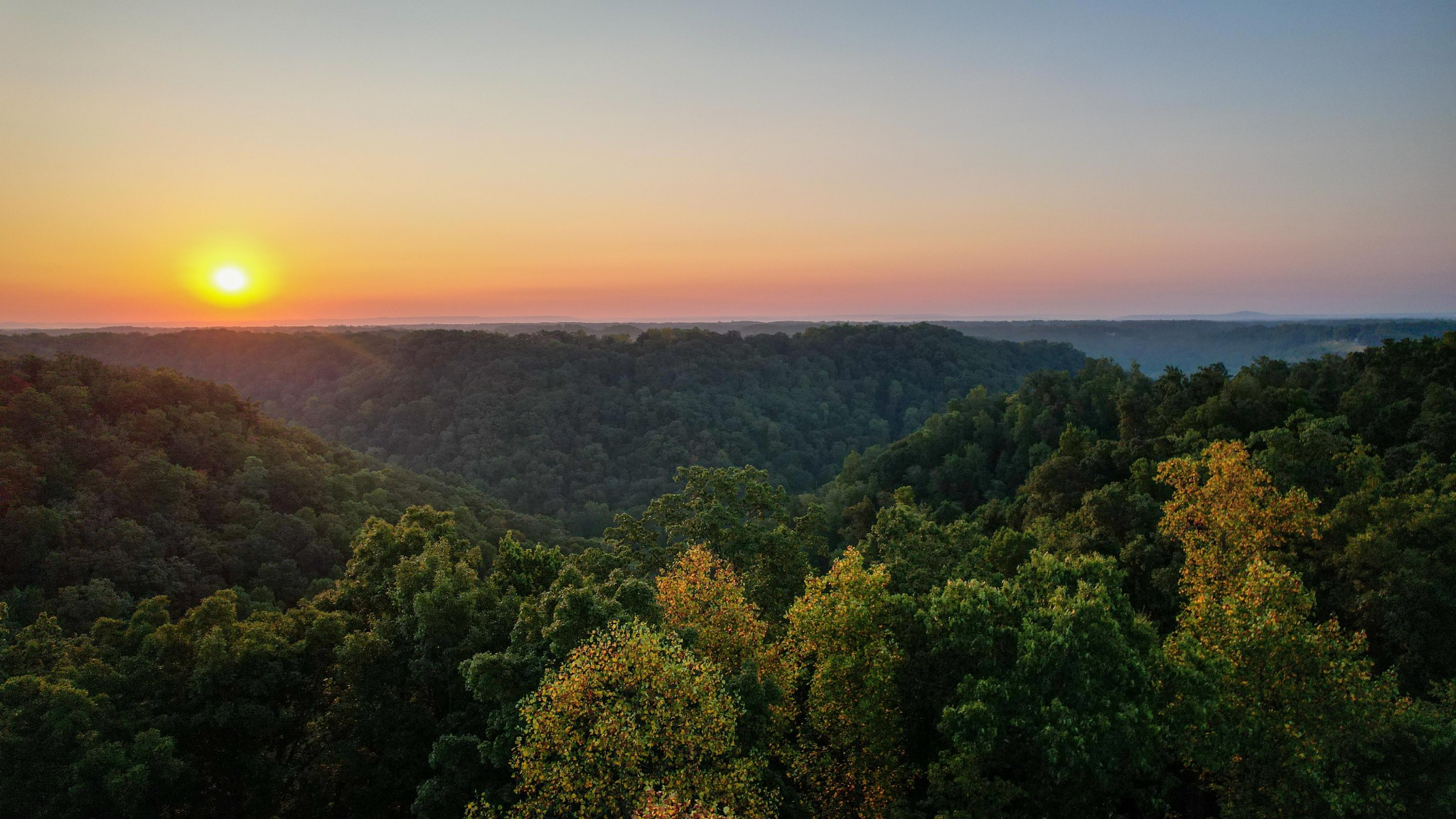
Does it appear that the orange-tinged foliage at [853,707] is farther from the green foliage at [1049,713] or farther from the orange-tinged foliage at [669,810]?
the orange-tinged foliage at [669,810]

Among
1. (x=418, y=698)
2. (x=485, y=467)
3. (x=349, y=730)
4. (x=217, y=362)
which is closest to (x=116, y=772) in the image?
(x=349, y=730)

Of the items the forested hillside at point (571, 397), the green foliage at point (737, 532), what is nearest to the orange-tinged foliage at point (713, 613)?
the green foliage at point (737, 532)

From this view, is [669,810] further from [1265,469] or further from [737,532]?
[1265,469]

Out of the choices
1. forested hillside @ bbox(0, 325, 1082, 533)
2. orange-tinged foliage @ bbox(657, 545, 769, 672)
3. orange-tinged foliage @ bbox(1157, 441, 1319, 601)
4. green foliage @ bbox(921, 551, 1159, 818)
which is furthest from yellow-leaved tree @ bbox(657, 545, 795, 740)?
forested hillside @ bbox(0, 325, 1082, 533)

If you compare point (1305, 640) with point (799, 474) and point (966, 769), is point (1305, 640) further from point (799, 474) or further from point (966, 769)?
point (799, 474)

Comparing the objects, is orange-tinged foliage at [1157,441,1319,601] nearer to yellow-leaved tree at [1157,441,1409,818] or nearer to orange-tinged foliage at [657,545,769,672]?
yellow-leaved tree at [1157,441,1409,818]

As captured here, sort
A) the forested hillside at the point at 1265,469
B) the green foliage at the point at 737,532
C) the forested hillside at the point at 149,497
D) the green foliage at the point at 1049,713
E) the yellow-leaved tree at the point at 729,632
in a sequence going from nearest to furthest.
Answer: the green foliage at the point at 1049,713 < the yellow-leaved tree at the point at 729,632 < the forested hillside at the point at 1265,469 < the green foliage at the point at 737,532 < the forested hillside at the point at 149,497

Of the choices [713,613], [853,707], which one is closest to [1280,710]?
[853,707]
